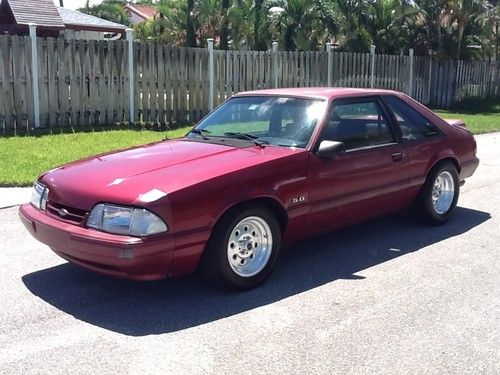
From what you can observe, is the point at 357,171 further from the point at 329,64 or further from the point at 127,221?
the point at 329,64

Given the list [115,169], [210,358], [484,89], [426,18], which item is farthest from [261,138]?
[484,89]

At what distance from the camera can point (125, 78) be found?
14.1 meters

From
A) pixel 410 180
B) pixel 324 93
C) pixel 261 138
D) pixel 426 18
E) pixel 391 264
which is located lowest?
pixel 391 264

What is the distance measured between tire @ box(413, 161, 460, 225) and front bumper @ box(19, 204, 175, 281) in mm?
3289

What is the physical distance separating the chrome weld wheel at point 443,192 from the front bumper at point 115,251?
3566mm

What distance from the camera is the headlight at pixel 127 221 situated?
430 centimetres

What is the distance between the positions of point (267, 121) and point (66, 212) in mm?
2070

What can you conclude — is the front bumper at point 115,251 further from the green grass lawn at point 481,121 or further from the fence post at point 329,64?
the fence post at point 329,64

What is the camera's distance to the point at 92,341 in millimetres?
4047

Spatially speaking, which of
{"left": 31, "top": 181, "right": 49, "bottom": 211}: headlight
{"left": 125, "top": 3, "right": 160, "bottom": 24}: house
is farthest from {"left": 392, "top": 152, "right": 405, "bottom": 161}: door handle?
{"left": 125, "top": 3, "right": 160, "bottom": 24}: house

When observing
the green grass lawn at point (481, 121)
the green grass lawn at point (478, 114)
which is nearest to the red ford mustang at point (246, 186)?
the green grass lawn at point (481, 121)

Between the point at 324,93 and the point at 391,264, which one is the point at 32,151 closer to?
the point at 324,93

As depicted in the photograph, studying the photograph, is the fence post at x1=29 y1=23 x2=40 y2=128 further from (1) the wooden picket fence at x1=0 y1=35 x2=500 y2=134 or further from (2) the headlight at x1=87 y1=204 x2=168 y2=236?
(2) the headlight at x1=87 y1=204 x2=168 y2=236

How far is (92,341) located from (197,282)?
4.07ft
